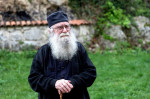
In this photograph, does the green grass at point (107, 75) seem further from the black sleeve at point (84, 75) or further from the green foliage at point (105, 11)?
the black sleeve at point (84, 75)

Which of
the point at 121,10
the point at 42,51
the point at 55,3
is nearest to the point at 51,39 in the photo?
the point at 42,51

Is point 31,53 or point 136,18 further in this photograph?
point 136,18

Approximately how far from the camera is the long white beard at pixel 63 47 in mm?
2680

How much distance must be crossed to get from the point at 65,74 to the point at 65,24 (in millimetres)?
571

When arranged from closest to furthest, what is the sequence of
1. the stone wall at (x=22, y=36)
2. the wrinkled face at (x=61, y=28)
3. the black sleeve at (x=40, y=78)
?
the black sleeve at (x=40, y=78) → the wrinkled face at (x=61, y=28) → the stone wall at (x=22, y=36)

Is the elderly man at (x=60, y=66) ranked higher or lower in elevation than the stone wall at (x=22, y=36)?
lower

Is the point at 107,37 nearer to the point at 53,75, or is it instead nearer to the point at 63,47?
the point at 63,47

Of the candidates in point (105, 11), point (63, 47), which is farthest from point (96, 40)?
point (63, 47)

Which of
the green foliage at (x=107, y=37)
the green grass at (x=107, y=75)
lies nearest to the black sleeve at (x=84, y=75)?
the green grass at (x=107, y=75)

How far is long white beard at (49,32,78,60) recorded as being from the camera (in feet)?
8.79

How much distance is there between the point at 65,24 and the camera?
265 cm

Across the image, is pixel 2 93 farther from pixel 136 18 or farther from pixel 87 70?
pixel 136 18

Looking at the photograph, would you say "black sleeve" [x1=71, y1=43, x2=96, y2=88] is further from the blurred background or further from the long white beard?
the blurred background

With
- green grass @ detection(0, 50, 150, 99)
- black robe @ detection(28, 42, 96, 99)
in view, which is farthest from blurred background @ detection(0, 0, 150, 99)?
black robe @ detection(28, 42, 96, 99)
